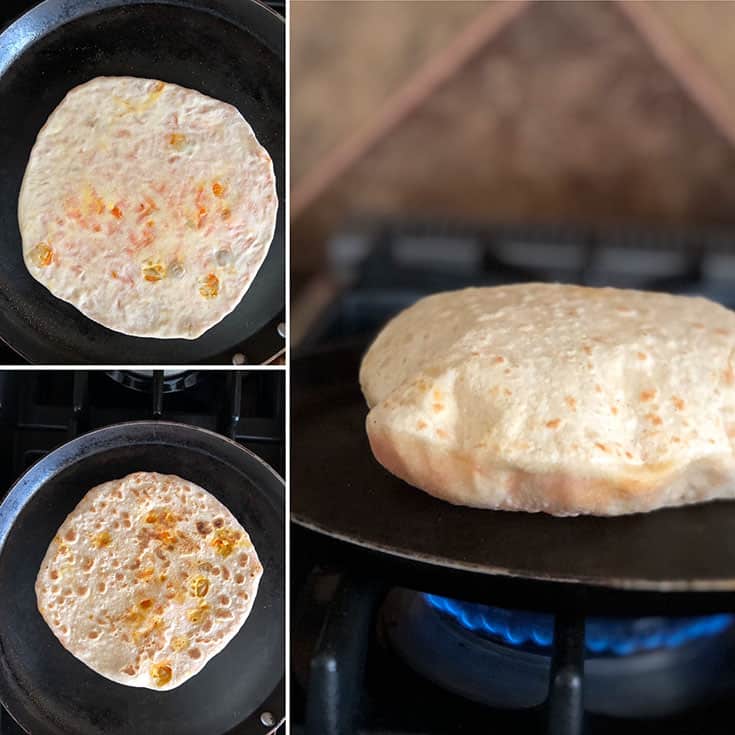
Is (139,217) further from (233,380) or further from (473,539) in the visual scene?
(473,539)

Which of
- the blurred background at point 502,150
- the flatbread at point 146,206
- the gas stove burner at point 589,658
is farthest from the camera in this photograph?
the blurred background at point 502,150

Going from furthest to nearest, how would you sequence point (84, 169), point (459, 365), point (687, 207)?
point (687, 207)
point (459, 365)
point (84, 169)

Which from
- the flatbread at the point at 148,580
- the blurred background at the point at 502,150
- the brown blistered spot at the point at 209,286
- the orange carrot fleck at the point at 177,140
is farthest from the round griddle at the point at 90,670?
the blurred background at the point at 502,150

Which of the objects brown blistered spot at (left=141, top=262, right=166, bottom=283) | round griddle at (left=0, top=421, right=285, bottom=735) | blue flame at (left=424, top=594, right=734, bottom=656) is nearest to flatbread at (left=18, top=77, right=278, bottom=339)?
brown blistered spot at (left=141, top=262, right=166, bottom=283)

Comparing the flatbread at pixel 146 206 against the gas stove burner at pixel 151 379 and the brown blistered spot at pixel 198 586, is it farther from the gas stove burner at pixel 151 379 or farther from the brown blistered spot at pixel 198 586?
the brown blistered spot at pixel 198 586

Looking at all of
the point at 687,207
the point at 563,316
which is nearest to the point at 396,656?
the point at 563,316

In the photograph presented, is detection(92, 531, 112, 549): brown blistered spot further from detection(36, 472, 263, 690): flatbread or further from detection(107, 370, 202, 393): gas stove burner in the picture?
detection(107, 370, 202, 393): gas stove burner
